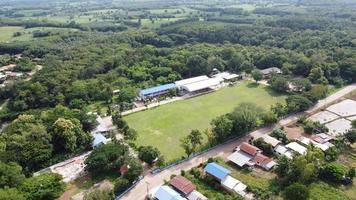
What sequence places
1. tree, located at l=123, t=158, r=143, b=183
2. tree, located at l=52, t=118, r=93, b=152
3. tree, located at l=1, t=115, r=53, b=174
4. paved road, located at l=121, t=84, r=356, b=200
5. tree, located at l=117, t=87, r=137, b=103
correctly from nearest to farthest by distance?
paved road, located at l=121, t=84, r=356, b=200, tree, located at l=123, t=158, r=143, b=183, tree, located at l=1, t=115, r=53, b=174, tree, located at l=52, t=118, r=93, b=152, tree, located at l=117, t=87, r=137, b=103

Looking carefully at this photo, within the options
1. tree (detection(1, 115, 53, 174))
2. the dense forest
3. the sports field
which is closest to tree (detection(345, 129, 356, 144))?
the sports field

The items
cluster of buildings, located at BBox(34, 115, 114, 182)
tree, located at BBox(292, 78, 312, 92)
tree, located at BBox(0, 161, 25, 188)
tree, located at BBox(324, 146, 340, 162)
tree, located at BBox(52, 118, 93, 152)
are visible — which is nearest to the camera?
tree, located at BBox(0, 161, 25, 188)

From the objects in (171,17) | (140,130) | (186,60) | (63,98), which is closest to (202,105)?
(140,130)

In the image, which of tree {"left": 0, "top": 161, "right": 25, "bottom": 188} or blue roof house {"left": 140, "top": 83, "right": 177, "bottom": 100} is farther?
blue roof house {"left": 140, "top": 83, "right": 177, "bottom": 100}

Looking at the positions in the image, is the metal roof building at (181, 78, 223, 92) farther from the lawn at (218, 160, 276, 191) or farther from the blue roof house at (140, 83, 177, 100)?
the lawn at (218, 160, 276, 191)

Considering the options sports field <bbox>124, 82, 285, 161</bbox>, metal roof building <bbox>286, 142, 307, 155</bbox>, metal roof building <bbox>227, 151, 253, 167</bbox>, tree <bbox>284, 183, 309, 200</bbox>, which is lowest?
sports field <bbox>124, 82, 285, 161</bbox>

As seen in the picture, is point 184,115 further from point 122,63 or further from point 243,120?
point 122,63

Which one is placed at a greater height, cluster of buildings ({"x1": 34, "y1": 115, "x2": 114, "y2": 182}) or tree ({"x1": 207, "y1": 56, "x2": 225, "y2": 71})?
tree ({"x1": 207, "y1": 56, "x2": 225, "y2": 71})

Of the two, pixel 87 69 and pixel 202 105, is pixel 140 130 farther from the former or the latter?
pixel 87 69
